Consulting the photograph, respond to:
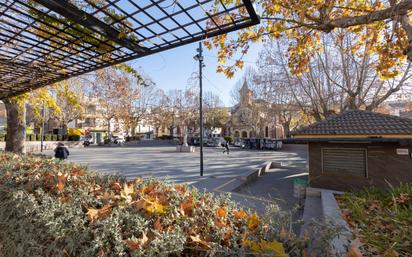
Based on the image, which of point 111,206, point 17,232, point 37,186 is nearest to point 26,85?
point 37,186

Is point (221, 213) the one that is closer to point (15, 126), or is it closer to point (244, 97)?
point (15, 126)

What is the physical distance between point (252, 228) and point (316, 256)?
48 centimetres

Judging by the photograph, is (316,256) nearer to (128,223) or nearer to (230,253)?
(230,253)

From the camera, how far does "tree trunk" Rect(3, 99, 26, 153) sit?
7.92 m

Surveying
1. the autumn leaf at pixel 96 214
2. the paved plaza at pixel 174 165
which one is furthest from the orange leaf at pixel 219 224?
the paved plaza at pixel 174 165

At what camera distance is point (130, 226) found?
172 cm

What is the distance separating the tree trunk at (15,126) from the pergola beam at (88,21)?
7646 mm

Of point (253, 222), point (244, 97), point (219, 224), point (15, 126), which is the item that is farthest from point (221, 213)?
point (244, 97)

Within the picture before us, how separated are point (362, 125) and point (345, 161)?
1.61 metres

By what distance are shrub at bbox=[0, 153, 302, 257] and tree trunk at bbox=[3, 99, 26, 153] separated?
7341 mm

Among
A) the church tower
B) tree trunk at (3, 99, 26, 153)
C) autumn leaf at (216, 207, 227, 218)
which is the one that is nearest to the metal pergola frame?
autumn leaf at (216, 207, 227, 218)

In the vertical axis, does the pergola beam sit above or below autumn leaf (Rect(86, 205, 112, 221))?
above

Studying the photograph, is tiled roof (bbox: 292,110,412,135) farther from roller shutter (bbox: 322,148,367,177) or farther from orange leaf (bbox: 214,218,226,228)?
orange leaf (bbox: 214,218,226,228)

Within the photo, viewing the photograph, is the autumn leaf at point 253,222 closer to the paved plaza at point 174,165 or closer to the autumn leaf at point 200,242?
the autumn leaf at point 200,242
